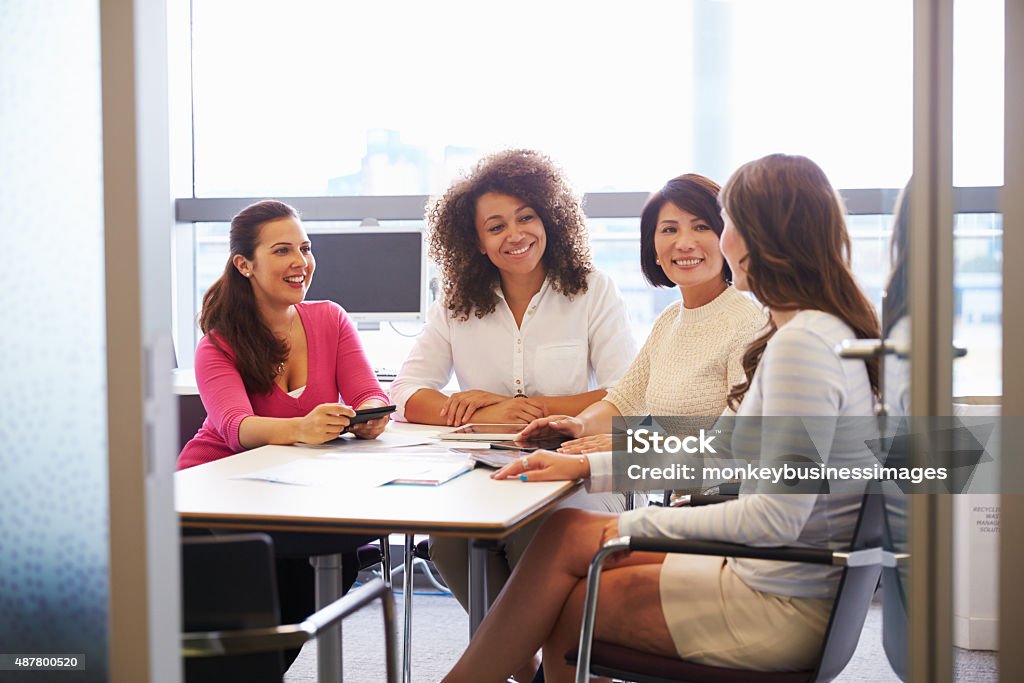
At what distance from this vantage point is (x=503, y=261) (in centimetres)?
268

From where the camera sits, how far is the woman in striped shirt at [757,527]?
1.46 meters

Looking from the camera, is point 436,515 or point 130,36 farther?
point 436,515

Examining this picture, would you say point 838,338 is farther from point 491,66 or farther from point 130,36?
point 491,66

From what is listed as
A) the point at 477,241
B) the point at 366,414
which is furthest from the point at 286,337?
the point at 477,241

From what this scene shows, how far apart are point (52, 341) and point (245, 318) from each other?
1367 mm

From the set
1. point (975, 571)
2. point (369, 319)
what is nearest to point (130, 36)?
point (975, 571)

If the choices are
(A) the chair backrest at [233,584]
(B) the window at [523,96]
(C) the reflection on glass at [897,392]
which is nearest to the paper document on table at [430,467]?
(A) the chair backrest at [233,584]

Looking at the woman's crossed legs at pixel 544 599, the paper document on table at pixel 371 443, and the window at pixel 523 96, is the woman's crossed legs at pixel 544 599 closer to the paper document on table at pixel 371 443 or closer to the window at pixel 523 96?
the paper document on table at pixel 371 443

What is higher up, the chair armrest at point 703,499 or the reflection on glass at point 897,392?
the reflection on glass at point 897,392

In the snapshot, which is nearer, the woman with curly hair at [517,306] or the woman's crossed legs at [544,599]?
the woman's crossed legs at [544,599]

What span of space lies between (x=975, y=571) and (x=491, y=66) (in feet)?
8.54

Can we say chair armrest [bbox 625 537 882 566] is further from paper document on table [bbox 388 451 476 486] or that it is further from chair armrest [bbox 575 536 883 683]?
paper document on table [bbox 388 451 476 486]

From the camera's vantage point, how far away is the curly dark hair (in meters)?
Result: 2.71

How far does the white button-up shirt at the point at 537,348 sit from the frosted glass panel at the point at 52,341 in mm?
1516
